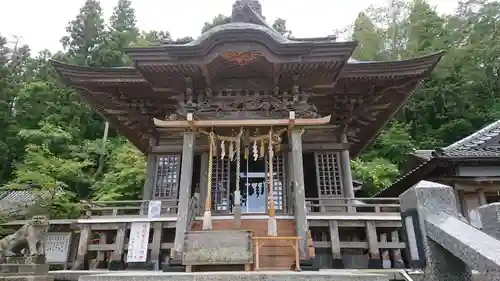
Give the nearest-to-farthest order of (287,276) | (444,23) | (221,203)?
(287,276)
(221,203)
(444,23)

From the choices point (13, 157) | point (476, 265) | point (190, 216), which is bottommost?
point (476, 265)

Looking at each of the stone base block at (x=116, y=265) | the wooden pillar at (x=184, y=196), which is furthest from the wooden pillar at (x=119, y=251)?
the wooden pillar at (x=184, y=196)

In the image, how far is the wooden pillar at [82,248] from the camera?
28.8 feet

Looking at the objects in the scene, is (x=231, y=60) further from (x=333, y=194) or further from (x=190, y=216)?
(x=333, y=194)

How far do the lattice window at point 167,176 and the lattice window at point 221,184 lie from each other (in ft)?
3.96

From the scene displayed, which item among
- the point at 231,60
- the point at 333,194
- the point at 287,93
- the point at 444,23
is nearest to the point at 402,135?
the point at 444,23

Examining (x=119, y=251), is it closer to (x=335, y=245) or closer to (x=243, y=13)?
(x=335, y=245)

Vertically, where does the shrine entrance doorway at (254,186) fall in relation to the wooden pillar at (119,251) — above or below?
above

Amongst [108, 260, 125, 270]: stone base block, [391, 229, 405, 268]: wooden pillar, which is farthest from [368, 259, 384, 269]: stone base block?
[108, 260, 125, 270]: stone base block

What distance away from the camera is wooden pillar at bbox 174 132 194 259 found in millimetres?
7668

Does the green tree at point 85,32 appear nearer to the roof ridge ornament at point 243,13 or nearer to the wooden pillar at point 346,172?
the roof ridge ornament at point 243,13

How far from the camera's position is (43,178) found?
15.3m

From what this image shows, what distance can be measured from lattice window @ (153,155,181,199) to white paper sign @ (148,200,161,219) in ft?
4.09

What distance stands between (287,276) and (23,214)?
13.0m
